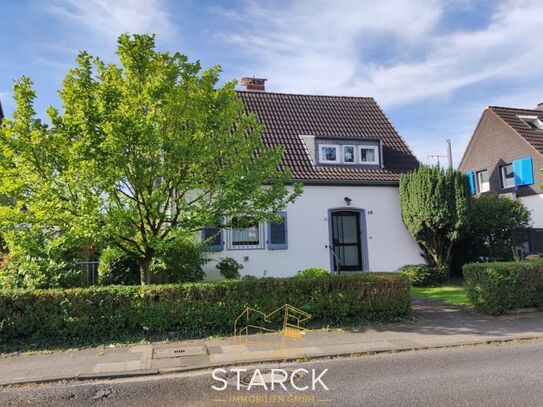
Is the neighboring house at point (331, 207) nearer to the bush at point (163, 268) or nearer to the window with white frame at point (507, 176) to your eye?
the bush at point (163, 268)

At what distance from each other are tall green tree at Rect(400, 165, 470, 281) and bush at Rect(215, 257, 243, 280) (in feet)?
20.7

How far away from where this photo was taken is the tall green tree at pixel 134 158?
877 cm

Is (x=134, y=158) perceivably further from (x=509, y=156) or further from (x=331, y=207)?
(x=509, y=156)

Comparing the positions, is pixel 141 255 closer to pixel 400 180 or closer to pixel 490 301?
pixel 490 301

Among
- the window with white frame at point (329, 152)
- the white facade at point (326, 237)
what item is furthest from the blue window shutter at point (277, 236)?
the window with white frame at point (329, 152)

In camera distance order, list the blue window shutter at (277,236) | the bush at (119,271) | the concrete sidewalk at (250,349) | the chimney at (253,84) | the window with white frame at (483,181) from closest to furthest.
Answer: the concrete sidewalk at (250,349) < the bush at (119,271) < the blue window shutter at (277,236) < the chimney at (253,84) < the window with white frame at (483,181)

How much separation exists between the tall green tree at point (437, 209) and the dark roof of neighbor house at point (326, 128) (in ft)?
4.28

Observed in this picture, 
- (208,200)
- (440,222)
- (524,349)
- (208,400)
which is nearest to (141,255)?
(208,200)

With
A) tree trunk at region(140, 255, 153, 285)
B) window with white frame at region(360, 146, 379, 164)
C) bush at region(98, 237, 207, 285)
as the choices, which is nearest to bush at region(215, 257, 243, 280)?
bush at region(98, 237, 207, 285)

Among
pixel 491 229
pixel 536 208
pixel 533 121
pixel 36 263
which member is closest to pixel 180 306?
pixel 36 263

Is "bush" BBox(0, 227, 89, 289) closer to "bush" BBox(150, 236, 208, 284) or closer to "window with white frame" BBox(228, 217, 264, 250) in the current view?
"bush" BBox(150, 236, 208, 284)

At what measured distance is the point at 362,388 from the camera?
6.06m

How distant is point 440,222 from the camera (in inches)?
617

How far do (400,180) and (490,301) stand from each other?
22.7 ft
